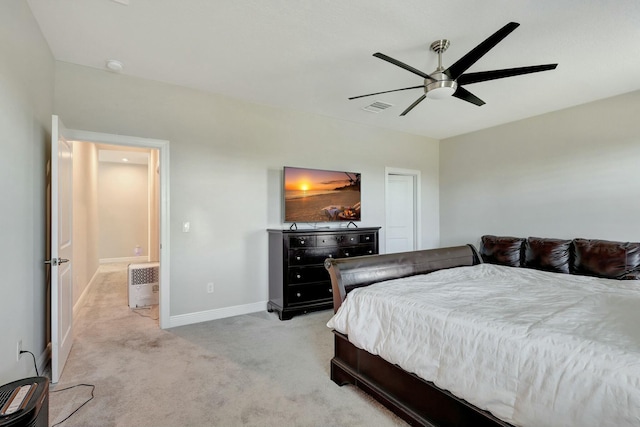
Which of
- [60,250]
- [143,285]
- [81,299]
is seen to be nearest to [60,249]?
[60,250]

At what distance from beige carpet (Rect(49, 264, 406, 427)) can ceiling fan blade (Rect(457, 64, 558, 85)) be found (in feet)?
8.08

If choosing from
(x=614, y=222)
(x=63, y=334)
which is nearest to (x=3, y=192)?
(x=63, y=334)

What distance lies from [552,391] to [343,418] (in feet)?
3.90

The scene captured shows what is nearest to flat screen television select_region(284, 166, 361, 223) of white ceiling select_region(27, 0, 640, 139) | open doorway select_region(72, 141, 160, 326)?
white ceiling select_region(27, 0, 640, 139)

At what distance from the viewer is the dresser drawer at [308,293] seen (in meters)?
3.71

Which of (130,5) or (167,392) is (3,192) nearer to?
(130,5)

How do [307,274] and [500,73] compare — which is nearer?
[500,73]

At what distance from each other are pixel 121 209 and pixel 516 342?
916 centimetres

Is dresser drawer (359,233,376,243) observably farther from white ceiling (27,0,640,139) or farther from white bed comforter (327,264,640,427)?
white bed comforter (327,264,640,427)

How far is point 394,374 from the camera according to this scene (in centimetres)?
183

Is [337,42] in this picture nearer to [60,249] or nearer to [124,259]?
[60,249]

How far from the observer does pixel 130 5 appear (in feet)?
7.09

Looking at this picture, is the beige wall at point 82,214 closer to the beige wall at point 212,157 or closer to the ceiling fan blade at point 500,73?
the beige wall at point 212,157

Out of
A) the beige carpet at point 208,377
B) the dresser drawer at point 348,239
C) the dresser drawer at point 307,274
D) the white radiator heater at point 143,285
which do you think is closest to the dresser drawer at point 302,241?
the dresser drawer at point 307,274
